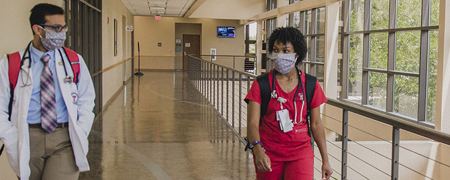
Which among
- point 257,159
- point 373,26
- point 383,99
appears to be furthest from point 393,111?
point 257,159

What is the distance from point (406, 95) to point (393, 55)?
874mm

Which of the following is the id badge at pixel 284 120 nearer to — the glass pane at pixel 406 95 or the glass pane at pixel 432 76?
the glass pane at pixel 432 76

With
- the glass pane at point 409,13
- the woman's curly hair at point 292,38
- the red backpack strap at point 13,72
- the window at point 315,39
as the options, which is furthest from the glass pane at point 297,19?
the red backpack strap at point 13,72

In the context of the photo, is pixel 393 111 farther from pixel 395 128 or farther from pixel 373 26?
pixel 395 128

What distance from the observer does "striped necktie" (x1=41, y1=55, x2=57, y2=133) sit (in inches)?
76.0

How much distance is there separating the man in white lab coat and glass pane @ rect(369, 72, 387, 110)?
7.34 meters

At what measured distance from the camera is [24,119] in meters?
1.88

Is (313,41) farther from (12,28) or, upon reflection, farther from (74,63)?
(74,63)

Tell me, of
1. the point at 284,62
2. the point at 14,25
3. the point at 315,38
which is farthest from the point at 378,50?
the point at 284,62

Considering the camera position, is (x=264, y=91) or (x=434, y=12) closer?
(x=264, y=91)

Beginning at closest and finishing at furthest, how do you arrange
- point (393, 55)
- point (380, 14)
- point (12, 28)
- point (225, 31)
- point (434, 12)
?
point (12, 28) → point (434, 12) → point (393, 55) → point (380, 14) → point (225, 31)

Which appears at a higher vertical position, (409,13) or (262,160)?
(409,13)

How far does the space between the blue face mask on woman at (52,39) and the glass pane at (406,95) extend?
6759mm

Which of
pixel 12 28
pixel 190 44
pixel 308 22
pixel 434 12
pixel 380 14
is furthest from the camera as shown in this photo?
pixel 190 44
